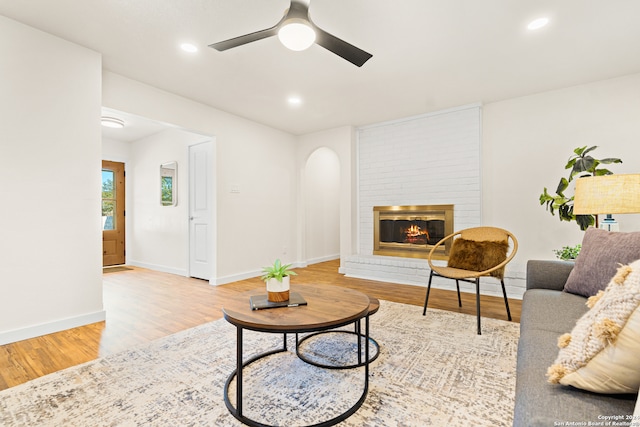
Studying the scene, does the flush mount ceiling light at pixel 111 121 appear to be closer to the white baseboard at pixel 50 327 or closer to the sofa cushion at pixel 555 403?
the white baseboard at pixel 50 327

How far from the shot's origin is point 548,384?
2.94 ft

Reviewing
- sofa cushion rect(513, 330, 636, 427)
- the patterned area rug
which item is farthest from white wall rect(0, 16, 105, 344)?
sofa cushion rect(513, 330, 636, 427)

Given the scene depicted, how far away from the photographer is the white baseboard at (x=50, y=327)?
240 cm

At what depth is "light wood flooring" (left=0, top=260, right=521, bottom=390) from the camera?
2.14 meters

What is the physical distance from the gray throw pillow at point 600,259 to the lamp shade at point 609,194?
0.26 metres

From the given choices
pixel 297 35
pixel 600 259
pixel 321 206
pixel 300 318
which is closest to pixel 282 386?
pixel 300 318

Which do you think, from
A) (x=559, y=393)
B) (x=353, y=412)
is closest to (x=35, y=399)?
(x=353, y=412)

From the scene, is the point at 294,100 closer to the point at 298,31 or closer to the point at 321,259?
the point at 298,31

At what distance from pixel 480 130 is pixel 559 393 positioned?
13.5ft

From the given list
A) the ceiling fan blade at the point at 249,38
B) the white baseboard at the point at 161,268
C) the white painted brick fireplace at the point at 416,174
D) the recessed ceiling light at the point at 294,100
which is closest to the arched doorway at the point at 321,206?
the white painted brick fireplace at the point at 416,174

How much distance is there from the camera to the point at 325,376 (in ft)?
6.08

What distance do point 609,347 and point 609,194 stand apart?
1892 mm

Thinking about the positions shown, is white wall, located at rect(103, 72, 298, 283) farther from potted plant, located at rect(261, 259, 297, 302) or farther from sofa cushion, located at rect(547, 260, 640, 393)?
sofa cushion, located at rect(547, 260, 640, 393)

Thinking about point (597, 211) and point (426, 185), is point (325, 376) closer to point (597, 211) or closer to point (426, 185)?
point (597, 211)
